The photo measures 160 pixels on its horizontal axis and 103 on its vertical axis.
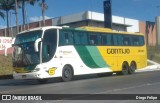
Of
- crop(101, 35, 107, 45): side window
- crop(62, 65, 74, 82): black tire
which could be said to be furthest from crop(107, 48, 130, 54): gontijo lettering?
crop(62, 65, 74, 82): black tire

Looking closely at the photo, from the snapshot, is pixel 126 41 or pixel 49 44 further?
pixel 126 41

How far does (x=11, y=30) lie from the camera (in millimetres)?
84438

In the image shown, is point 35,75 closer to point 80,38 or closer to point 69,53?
point 69,53

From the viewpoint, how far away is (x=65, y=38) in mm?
25531

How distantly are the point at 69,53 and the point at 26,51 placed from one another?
9.80 feet

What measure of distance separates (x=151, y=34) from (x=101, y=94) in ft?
244

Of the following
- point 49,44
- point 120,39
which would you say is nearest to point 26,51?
point 49,44

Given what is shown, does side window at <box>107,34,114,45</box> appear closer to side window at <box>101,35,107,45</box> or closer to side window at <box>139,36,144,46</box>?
side window at <box>101,35,107,45</box>

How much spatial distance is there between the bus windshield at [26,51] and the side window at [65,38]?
1.52 metres

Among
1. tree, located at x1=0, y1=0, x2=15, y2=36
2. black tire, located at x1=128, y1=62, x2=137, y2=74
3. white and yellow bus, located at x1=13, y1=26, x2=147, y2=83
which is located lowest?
black tire, located at x1=128, y1=62, x2=137, y2=74

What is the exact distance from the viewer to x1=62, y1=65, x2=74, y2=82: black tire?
82.7 ft

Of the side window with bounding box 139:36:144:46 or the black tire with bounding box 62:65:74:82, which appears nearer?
the black tire with bounding box 62:65:74:82

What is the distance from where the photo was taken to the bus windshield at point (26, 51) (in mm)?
24047

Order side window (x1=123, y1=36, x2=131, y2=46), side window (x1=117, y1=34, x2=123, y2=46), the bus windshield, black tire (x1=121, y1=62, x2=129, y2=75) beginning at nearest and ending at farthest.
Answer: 1. the bus windshield
2. side window (x1=117, y1=34, x2=123, y2=46)
3. black tire (x1=121, y1=62, x2=129, y2=75)
4. side window (x1=123, y1=36, x2=131, y2=46)
